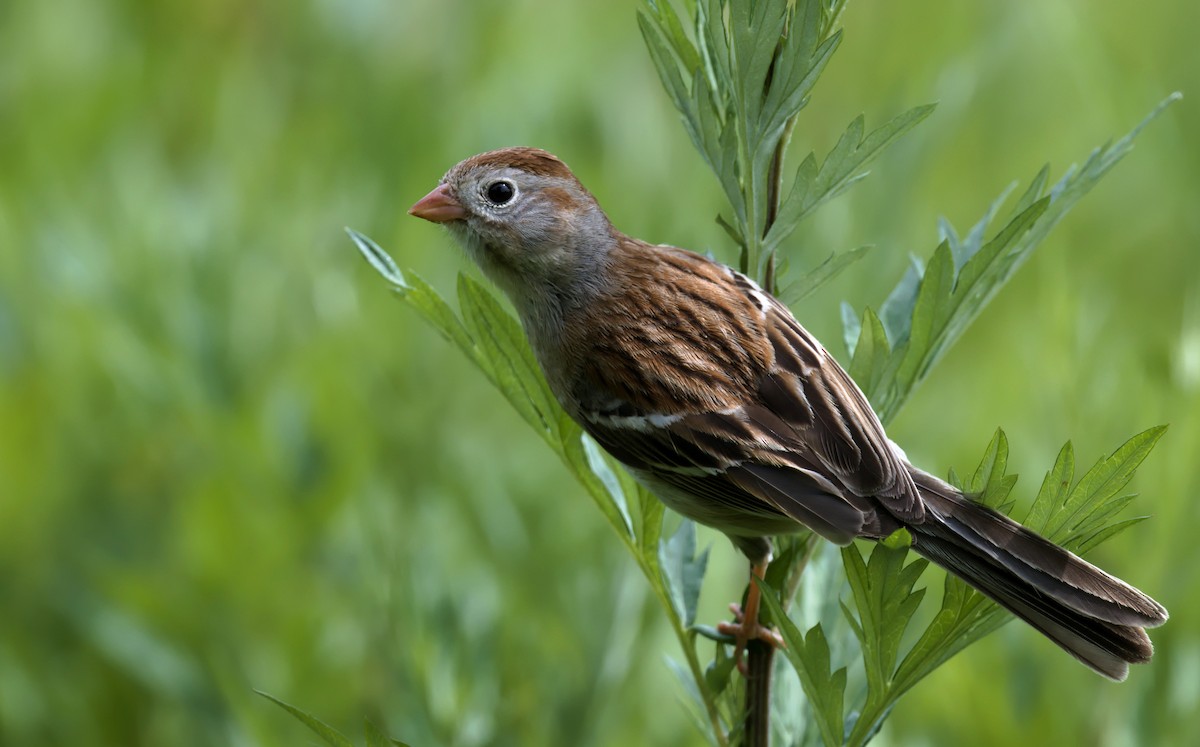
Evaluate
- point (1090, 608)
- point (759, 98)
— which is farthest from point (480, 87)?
point (1090, 608)

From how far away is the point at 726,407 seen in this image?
1540mm

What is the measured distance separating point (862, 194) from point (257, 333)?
111 cm

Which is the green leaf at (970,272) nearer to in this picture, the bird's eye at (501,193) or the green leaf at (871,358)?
the green leaf at (871,358)

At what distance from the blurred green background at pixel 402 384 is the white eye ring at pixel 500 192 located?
150 mm

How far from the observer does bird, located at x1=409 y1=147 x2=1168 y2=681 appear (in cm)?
121

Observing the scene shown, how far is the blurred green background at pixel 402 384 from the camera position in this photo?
1.94 metres

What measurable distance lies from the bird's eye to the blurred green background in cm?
15

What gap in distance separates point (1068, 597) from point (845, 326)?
33 cm

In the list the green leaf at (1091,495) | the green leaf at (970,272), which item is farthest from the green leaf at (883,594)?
the green leaf at (970,272)

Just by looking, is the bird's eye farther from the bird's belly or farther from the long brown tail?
the long brown tail

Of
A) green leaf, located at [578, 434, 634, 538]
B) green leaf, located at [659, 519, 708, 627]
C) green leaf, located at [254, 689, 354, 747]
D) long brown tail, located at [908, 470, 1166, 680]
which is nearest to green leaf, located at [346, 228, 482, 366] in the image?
green leaf, located at [578, 434, 634, 538]

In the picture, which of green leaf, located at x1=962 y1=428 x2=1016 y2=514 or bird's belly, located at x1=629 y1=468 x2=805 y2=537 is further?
bird's belly, located at x1=629 y1=468 x2=805 y2=537

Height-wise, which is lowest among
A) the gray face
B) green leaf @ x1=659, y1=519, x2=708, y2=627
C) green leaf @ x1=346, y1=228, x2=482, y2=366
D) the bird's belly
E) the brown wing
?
green leaf @ x1=659, y1=519, x2=708, y2=627

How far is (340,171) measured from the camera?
9.76 feet
